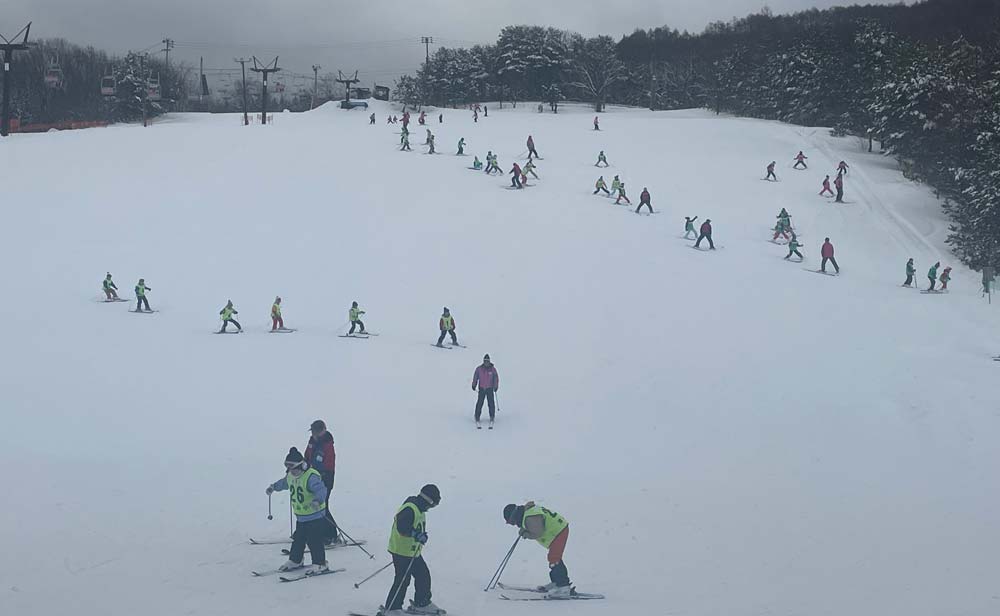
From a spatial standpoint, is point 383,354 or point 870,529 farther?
point 383,354

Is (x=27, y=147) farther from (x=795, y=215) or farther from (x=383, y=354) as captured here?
(x=795, y=215)

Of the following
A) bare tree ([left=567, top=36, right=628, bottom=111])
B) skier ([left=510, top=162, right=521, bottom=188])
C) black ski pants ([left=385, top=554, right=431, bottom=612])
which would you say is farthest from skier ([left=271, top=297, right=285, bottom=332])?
bare tree ([left=567, top=36, right=628, bottom=111])

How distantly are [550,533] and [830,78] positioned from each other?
60176 mm

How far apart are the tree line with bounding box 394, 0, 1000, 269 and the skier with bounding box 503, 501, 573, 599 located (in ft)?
86.7

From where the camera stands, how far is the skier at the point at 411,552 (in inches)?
272

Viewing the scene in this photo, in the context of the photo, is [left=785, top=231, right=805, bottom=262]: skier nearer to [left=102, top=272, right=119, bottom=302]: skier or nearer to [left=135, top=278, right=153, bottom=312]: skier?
[left=135, top=278, right=153, bottom=312]: skier

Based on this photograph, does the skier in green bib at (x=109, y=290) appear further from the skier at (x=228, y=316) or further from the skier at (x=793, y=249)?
the skier at (x=793, y=249)

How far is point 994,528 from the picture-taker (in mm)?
10328

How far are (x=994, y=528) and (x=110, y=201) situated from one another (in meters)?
32.1

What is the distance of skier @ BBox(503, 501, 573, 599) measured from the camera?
7590 millimetres

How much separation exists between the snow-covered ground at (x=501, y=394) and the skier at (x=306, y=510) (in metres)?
0.32

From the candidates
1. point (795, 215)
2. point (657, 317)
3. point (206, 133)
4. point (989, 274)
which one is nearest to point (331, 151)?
point (206, 133)

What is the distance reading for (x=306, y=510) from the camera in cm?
762

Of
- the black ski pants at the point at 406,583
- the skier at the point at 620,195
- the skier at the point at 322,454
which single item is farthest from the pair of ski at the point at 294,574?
the skier at the point at 620,195
